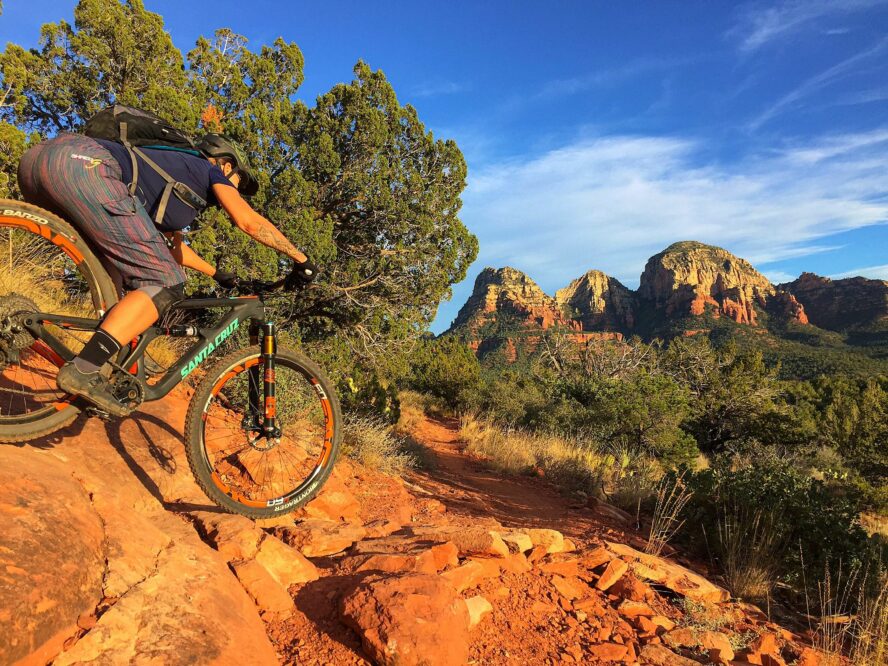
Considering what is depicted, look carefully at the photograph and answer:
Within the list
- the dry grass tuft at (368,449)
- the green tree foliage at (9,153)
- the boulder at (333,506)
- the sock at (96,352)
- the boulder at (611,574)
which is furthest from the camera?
the green tree foliage at (9,153)

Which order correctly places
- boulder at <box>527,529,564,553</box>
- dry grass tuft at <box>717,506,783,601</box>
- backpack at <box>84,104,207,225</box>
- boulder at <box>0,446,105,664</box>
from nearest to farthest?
boulder at <box>0,446,105,664</box> → backpack at <box>84,104,207,225</box> → boulder at <box>527,529,564,553</box> → dry grass tuft at <box>717,506,783,601</box>

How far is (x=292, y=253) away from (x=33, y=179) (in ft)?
4.42

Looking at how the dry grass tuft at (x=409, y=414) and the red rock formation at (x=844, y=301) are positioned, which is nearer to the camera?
the dry grass tuft at (x=409, y=414)

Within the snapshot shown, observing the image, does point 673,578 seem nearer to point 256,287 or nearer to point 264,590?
point 264,590

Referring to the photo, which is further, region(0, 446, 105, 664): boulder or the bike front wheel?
the bike front wheel

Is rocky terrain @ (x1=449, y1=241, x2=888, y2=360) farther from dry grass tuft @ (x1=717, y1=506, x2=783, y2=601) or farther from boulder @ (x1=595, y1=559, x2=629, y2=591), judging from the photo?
boulder @ (x1=595, y1=559, x2=629, y2=591)

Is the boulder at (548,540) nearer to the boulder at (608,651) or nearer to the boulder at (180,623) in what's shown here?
the boulder at (608,651)

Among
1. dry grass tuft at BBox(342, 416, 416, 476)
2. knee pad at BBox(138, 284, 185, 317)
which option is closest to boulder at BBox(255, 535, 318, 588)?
knee pad at BBox(138, 284, 185, 317)

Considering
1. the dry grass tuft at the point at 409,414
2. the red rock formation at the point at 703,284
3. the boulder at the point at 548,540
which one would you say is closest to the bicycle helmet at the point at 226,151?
the boulder at the point at 548,540

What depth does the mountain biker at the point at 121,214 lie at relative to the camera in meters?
2.47

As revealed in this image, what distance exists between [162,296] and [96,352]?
0.42m

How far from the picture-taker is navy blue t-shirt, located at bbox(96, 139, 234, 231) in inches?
103

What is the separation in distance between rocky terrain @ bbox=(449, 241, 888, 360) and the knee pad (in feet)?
228

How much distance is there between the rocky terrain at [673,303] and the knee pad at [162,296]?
6950cm
